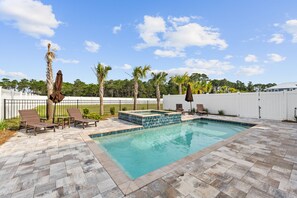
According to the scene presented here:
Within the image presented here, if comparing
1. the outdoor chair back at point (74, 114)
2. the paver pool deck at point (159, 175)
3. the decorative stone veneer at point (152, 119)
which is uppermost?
the outdoor chair back at point (74, 114)

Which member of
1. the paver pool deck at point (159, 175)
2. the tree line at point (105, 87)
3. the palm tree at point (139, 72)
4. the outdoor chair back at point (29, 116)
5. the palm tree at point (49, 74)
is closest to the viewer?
the paver pool deck at point (159, 175)

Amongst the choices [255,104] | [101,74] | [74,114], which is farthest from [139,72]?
[255,104]

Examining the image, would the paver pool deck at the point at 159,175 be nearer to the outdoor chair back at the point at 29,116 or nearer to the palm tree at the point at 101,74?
the outdoor chair back at the point at 29,116

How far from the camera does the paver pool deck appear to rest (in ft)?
7.39

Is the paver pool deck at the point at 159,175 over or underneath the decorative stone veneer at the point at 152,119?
underneath

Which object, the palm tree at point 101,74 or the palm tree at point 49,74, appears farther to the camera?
the palm tree at point 101,74

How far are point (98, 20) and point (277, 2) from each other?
11010mm

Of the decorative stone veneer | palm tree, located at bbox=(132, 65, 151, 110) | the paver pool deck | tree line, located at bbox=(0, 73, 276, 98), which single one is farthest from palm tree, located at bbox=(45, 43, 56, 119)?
tree line, located at bbox=(0, 73, 276, 98)

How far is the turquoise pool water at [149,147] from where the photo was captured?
13.0 ft

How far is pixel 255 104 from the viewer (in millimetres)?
10375

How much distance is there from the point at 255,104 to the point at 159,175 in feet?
35.4

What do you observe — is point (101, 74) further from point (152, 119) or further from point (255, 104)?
point (255, 104)

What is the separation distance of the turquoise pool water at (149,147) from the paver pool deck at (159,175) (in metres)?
0.81

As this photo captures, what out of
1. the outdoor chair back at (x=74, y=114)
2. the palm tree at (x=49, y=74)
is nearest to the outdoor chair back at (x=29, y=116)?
the outdoor chair back at (x=74, y=114)
